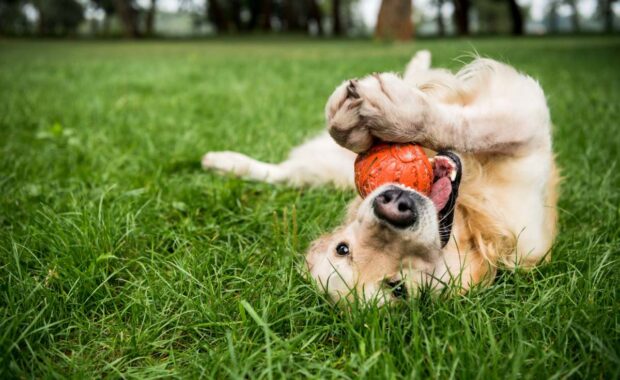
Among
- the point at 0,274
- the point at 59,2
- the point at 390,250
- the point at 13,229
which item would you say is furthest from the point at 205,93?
the point at 59,2

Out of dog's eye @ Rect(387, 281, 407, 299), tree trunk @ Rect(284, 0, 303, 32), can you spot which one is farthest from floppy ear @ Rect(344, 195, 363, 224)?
tree trunk @ Rect(284, 0, 303, 32)

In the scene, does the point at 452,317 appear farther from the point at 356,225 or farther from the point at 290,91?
the point at 290,91

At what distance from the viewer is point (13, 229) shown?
247 centimetres

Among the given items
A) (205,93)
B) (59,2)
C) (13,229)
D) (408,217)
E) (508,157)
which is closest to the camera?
(408,217)

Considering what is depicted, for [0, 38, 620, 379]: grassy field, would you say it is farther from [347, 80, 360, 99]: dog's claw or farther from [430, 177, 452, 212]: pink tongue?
[347, 80, 360, 99]: dog's claw

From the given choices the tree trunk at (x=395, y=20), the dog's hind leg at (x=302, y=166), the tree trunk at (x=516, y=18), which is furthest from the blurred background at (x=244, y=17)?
the dog's hind leg at (x=302, y=166)

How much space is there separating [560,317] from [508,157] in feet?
2.60

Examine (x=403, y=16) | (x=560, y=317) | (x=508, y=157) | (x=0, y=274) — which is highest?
(x=403, y=16)

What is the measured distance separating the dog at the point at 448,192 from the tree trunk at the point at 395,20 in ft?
53.3

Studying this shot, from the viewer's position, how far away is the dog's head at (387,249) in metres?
1.74

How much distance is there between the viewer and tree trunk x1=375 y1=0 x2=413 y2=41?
17.5m

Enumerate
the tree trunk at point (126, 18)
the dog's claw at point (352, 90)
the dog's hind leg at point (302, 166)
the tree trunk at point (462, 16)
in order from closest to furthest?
the dog's claw at point (352, 90)
the dog's hind leg at point (302, 166)
the tree trunk at point (126, 18)
the tree trunk at point (462, 16)

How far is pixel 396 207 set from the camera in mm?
1705

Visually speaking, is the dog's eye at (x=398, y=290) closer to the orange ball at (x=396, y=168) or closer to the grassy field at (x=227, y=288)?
the grassy field at (x=227, y=288)
